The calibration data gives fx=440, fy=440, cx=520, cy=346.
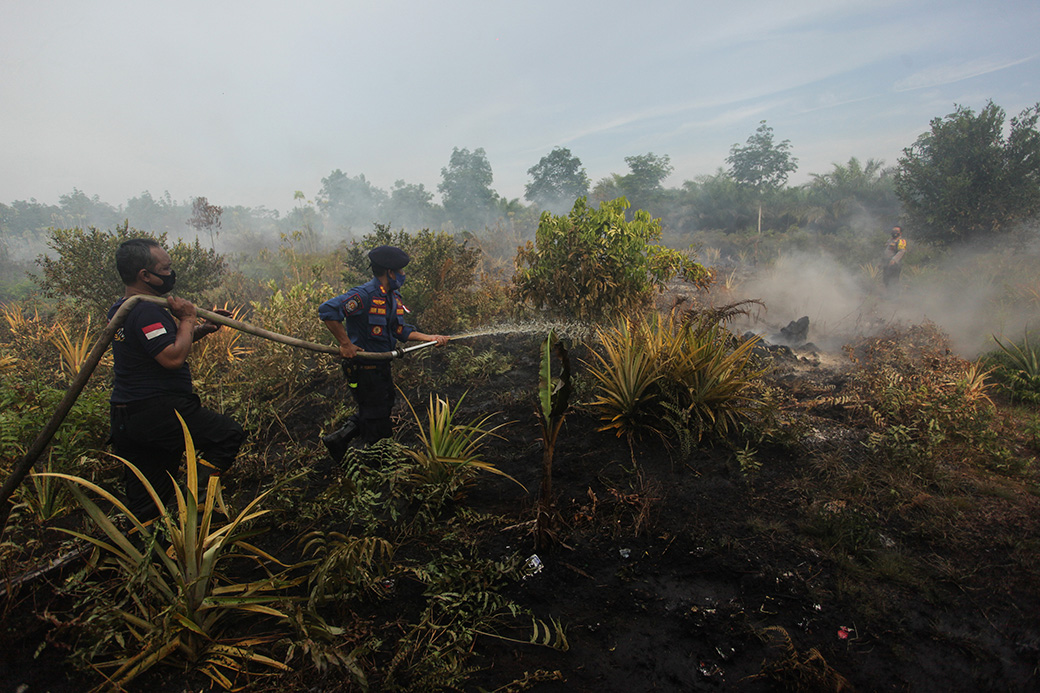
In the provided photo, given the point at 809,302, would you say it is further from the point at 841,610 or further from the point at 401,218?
the point at 401,218

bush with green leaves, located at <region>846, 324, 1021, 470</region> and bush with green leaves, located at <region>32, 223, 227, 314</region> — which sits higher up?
bush with green leaves, located at <region>32, 223, 227, 314</region>

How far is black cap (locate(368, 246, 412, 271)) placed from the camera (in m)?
3.64

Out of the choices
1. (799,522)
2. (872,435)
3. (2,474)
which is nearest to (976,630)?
(799,522)

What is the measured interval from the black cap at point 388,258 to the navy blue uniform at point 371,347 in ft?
0.53

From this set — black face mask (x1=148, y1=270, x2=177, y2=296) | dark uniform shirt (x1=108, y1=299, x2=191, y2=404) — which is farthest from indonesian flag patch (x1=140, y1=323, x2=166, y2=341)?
black face mask (x1=148, y1=270, x2=177, y2=296)

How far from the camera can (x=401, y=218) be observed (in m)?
42.1

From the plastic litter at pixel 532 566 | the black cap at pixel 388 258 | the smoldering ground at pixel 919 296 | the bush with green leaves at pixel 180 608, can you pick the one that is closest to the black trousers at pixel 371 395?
the black cap at pixel 388 258

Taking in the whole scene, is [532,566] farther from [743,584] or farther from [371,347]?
[371,347]

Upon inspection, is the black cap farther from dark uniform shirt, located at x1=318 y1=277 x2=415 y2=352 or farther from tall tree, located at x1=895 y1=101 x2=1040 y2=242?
tall tree, located at x1=895 y1=101 x2=1040 y2=242

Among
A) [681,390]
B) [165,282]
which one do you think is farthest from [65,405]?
[681,390]

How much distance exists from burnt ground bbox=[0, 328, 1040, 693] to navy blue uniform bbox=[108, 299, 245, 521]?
0.67 m

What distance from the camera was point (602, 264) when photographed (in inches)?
225

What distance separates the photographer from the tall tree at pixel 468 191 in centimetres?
3991

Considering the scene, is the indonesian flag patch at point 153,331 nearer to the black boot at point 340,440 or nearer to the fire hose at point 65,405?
the fire hose at point 65,405
